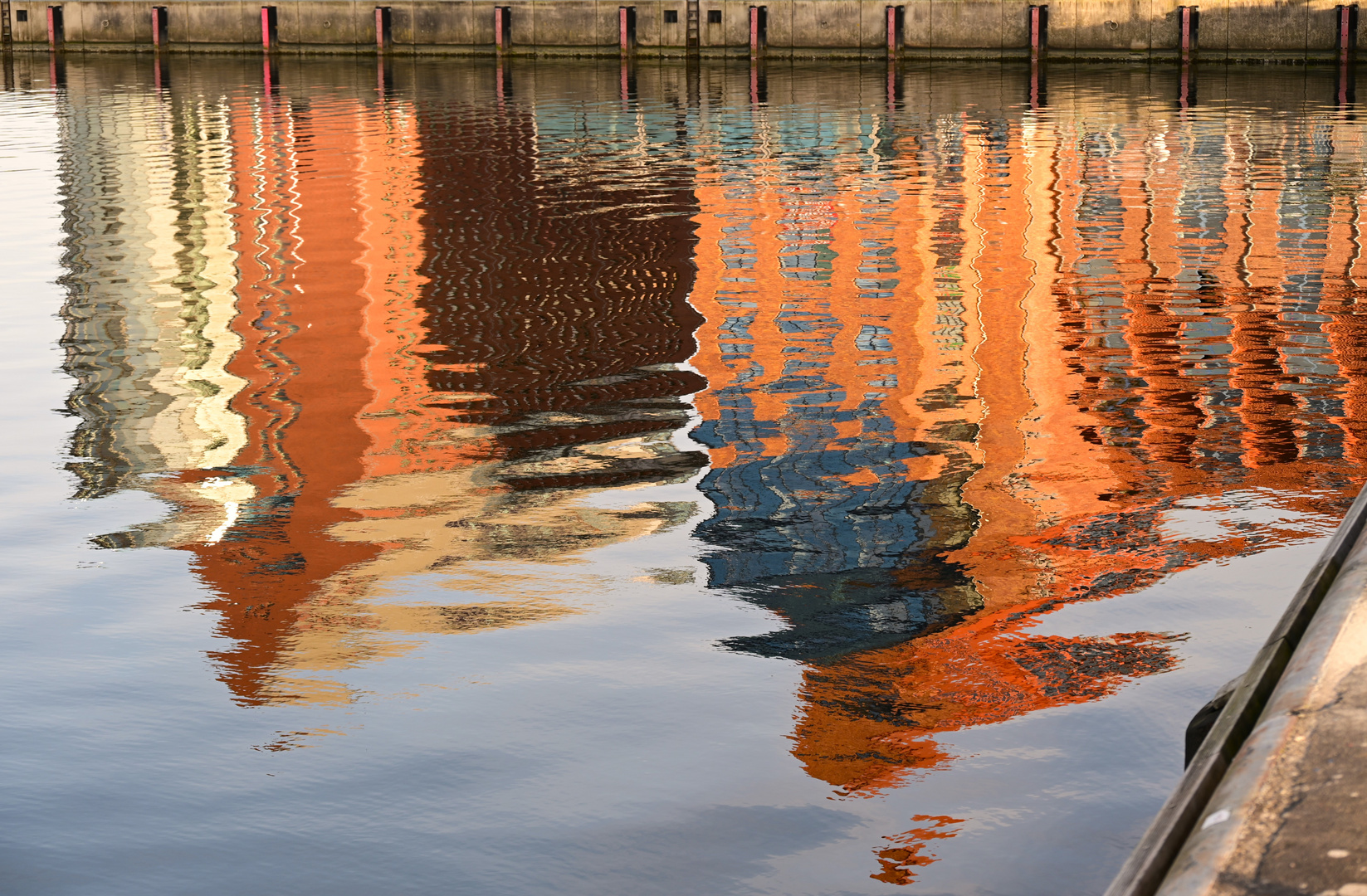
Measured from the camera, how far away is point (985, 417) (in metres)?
8.46

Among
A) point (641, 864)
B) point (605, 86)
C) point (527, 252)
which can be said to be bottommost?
point (641, 864)

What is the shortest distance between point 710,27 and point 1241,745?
37.0 metres

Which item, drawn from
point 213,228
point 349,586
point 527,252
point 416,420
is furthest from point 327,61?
point 349,586

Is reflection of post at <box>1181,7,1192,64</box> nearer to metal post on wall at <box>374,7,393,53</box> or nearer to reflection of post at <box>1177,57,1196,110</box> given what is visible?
reflection of post at <box>1177,57,1196,110</box>

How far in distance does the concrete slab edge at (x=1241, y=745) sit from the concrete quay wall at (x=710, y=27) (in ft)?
108

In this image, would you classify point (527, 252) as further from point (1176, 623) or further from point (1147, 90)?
point (1147, 90)

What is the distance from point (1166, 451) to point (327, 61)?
120ft

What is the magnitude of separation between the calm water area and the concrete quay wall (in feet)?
65.5

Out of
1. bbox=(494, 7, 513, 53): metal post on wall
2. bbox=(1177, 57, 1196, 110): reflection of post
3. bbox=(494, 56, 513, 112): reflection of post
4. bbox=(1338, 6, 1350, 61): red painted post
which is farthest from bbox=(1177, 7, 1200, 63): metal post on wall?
bbox=(494, 7, 513, 53): metal post on wall

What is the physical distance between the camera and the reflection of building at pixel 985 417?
525 centimetres

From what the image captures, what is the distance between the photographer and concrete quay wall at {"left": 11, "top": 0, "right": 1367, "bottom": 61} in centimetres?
3462

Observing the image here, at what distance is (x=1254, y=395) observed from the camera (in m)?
8.70

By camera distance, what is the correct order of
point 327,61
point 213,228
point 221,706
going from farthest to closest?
point 327,61 < point 213,228 < point 221,706

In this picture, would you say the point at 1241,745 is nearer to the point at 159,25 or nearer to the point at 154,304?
the point at 154,304
